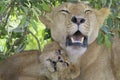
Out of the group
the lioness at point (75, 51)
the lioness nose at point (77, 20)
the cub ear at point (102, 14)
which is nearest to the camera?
the lioness nose at point (77, 20)

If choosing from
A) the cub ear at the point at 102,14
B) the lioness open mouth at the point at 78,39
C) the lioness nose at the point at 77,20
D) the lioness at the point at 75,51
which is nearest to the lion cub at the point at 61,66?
the lioness at the point at 75,51

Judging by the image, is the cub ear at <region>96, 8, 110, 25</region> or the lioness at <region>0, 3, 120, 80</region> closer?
the lioness at <region>0, 3, 120, 80</region>

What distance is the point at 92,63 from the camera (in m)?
4.29

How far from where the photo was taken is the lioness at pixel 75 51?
3721mm

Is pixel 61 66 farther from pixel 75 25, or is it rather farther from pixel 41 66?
pixel 75 25

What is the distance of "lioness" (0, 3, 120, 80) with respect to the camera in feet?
12.2

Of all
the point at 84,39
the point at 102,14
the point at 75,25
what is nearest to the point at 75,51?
the point at 84,39

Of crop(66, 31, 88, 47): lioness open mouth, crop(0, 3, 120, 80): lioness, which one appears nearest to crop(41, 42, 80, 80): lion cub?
crop(0, 3, 120, 80): lioness

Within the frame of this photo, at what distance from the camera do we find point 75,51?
12.5 feet

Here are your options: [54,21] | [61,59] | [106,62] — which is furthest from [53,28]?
[106,62]

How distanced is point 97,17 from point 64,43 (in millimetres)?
438

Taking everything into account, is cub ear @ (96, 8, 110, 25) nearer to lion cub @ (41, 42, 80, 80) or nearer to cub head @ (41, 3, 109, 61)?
cub head @ (41, 3, 109, 61)

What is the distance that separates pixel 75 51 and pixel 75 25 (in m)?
0.31

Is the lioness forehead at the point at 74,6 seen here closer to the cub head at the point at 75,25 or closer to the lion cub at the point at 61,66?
the cub head at the point at 75,25
